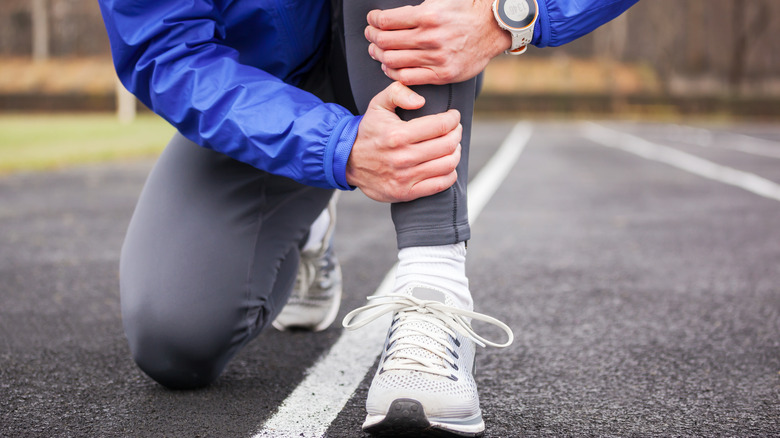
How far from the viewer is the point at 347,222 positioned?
170 inches

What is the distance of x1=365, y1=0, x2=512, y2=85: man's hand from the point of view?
133 centimetres

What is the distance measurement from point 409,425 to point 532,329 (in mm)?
972

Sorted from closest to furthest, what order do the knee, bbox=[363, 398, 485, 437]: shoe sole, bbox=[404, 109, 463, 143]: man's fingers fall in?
bbox=[363, 398, 485, 437]: shoe sole
bbox=[404, 109, 463, 143]: man's fingers
the knee

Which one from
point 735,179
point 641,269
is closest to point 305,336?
point 641,269

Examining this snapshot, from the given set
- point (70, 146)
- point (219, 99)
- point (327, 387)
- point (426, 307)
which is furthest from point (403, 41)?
point (70, 146)

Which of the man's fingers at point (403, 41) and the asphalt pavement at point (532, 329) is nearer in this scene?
the man's fingers at point (403, 41)

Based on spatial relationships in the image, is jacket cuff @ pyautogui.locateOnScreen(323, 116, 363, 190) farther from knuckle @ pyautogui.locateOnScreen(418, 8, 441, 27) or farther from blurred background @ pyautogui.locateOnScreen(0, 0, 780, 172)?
blurred background @ pyautogui.locateOnScreen(0, 0, 780, 172)

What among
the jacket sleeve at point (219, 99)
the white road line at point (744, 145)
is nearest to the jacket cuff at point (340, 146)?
the jacket sleeve at point (219, 99)

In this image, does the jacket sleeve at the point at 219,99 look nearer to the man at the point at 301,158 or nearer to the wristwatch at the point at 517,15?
the man at the point at 301,158

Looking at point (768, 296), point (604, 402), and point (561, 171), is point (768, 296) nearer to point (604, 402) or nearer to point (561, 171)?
point (604, 402)

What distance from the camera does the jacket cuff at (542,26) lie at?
1.43m

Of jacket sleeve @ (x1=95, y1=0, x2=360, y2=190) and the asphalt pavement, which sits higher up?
jacket sleeve @ (x1=95, y1=0, x2=360, y2=190)

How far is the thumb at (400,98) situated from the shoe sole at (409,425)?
52 cm

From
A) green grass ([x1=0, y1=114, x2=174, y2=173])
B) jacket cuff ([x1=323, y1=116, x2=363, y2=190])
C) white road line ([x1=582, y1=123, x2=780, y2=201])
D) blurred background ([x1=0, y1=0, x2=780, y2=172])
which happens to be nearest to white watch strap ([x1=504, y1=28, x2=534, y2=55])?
jacket cuff ([x1=323, y1=116, x2=363, y2=190])
